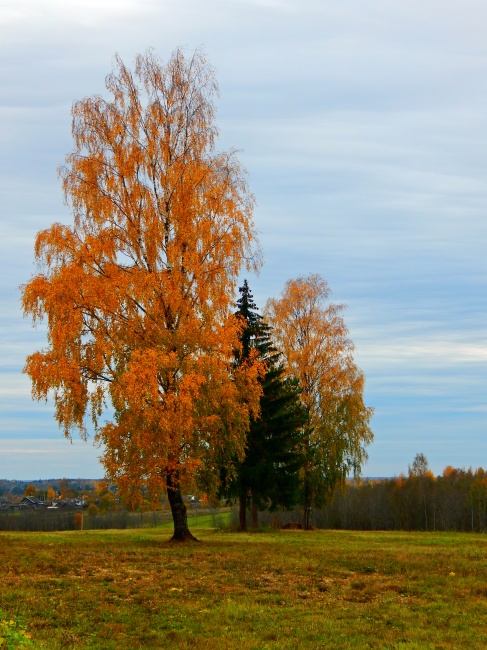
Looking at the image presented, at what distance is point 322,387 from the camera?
50.6 m

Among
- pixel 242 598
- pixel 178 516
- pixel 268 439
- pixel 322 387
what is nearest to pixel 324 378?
pixel 322 387

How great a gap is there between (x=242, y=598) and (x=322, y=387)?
3527 cm

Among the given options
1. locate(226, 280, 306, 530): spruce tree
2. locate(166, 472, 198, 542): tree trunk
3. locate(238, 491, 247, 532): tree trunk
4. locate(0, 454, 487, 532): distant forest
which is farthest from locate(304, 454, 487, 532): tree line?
locate(166, 472, 198, 542): tree trunk

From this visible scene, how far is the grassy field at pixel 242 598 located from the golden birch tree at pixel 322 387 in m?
25.7

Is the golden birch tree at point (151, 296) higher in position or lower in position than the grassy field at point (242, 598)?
higher

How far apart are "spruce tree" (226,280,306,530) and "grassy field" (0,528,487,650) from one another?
14.9m

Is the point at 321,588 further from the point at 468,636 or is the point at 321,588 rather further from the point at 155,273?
the point at 155,273

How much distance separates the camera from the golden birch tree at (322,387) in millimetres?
49906

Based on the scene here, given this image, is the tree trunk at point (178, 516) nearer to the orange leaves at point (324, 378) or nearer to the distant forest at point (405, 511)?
the orange leaves at point (324, 378)

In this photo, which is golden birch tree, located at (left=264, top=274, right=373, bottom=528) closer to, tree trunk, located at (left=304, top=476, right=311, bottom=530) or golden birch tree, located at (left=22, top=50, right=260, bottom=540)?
tree trunk, located at (left=304, top=476, right=311, bottom=530)

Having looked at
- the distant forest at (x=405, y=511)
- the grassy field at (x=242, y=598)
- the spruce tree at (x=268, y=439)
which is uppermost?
the spruce tree at (x=268, y=439)

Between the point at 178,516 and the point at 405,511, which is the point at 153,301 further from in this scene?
the point at 405,511

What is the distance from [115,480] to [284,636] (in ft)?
45.7

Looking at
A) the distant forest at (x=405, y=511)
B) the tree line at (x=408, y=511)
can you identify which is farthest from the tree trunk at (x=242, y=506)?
the tree line at (x=408, y=511)
